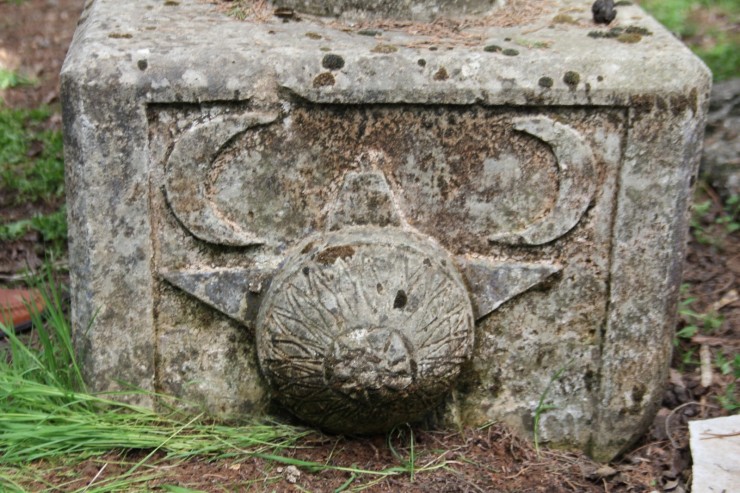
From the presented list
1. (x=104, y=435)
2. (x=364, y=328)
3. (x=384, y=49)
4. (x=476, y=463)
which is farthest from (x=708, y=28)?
(x=104, y=435)

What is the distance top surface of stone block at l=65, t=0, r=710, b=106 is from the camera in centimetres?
261

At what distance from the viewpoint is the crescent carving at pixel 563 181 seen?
8.89ft

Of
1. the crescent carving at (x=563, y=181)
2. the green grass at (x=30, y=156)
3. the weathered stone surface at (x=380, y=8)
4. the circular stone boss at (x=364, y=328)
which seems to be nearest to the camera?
the circular stone boss at (x=364, y=328)

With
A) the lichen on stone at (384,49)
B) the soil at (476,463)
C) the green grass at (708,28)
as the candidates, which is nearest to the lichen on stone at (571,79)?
the lichen on stone at (384,49)

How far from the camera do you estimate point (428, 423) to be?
9.66 feet

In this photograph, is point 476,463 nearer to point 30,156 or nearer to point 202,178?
point 202,178

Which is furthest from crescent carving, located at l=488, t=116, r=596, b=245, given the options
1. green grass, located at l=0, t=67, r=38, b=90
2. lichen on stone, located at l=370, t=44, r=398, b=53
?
green grass, located at l=0, t=67, r=38, b=90

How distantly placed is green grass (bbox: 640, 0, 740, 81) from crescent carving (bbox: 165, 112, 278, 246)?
11.9 feet

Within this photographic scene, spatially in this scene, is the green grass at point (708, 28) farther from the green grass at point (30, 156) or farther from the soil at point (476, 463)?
the green grass at point (30, 156)

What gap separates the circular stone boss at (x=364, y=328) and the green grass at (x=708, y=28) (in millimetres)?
3425

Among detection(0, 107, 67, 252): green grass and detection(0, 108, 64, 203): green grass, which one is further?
detection(0, 108, 64, 203): green grass

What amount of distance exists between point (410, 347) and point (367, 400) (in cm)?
18

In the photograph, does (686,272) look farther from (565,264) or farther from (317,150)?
(317,150)

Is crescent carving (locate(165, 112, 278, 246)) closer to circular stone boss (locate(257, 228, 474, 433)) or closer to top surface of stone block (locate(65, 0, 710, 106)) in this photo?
top surface of stone block (locate(65, 0, 710, 106))
